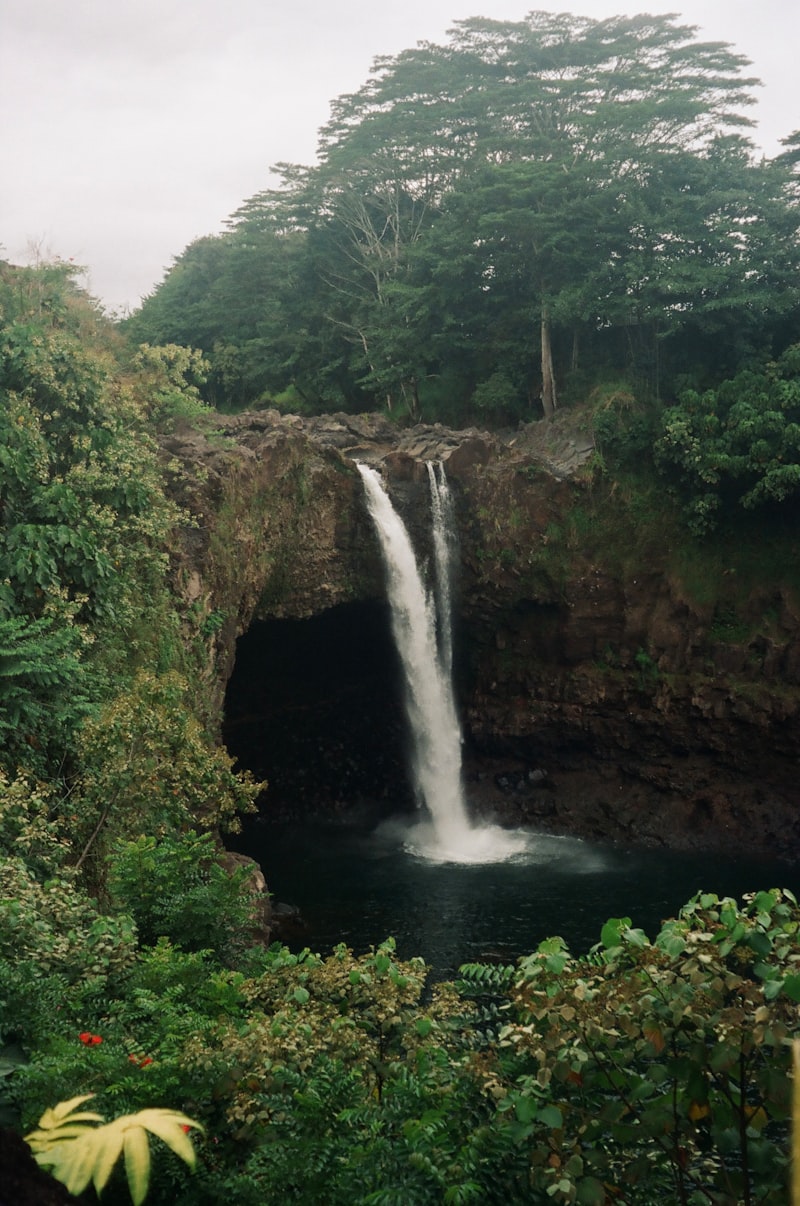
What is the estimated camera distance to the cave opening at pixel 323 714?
24969 millimetres

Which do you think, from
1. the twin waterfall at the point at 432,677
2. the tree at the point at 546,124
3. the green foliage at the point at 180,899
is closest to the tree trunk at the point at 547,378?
the tree at the point at 546,124

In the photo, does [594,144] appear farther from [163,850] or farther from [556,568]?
[163,850]

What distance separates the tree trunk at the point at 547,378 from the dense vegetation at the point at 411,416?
12cm

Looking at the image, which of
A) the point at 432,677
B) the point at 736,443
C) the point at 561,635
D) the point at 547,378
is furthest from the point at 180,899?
the point at 547,378

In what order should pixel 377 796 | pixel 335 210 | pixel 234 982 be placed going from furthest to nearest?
pixel 335 210 < pixel 377 796 < pixel 234 982

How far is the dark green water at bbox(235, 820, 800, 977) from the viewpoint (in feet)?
56.2

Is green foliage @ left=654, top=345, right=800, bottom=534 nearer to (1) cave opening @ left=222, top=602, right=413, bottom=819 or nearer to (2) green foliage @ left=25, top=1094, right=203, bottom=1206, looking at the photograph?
(1) cave opening @ left=222, top=602, right=413, bottom=819

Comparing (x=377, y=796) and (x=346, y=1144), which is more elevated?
(x=346, y=1144)

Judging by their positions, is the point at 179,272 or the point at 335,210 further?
the point at 179,272

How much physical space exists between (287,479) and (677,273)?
11.2 metres

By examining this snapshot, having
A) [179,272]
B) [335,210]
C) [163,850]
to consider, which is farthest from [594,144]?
[163,850]

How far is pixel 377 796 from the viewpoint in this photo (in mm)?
26969

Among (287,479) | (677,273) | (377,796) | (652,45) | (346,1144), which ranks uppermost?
(652,45)

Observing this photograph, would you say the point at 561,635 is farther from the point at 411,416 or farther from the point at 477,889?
the point at 411,416
